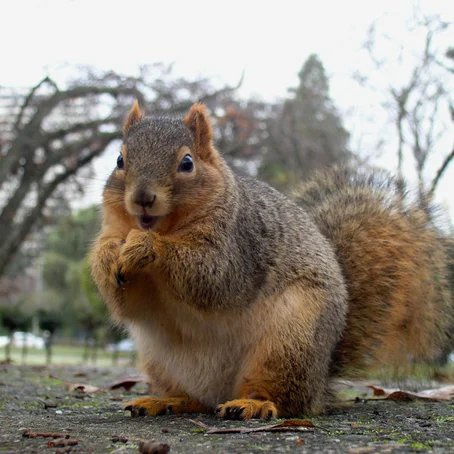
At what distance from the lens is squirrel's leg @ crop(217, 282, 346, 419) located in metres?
2.57

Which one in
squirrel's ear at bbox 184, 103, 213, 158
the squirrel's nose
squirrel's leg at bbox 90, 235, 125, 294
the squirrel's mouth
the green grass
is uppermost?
squirrel's ear at bbox 184, 103, 213, 158

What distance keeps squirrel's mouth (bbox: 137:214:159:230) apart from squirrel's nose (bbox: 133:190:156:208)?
0.56 feet

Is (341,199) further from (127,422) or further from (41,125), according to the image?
(41,125)

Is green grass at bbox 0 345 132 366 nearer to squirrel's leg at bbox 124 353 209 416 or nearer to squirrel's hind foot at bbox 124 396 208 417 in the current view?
squirrel's leg at bbox 124 353 209 416

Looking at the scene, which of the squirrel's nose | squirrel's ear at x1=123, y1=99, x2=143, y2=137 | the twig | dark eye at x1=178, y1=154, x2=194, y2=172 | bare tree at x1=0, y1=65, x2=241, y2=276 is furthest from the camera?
bare tree at x1=0, y1=65, x2=241, y2=276

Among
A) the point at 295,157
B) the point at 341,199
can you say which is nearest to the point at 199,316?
the point at 341,199

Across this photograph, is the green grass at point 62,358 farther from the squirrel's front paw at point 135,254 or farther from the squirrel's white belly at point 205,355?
the squirrel's front paw at point 135,254

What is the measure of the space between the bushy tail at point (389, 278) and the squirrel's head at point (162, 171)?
0.94m

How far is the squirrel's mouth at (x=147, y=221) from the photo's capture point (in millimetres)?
2607

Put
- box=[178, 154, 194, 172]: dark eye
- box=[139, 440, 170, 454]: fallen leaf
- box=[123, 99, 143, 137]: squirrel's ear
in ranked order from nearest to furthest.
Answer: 1. box=[139, 440, 170, 454]: fallen leaf
2. box=[178, 154, 194, 172]: dark eye
3. box=[123, 99, 143, 137]: squirrel's ear

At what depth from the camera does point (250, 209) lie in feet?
9.74

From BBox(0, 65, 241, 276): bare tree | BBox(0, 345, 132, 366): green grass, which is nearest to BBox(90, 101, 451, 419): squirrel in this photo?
BBox(0, 65, 241, 276): bare tree

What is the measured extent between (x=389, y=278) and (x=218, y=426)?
54.5 inches

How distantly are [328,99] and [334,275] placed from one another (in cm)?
1175
